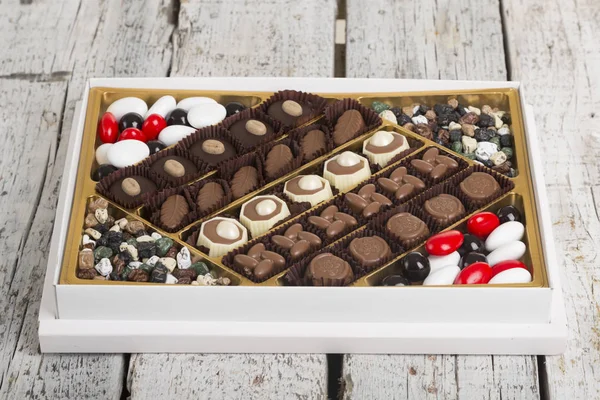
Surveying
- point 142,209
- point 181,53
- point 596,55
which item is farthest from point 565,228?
point 181,53

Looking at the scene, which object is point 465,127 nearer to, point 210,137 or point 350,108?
point 350,108

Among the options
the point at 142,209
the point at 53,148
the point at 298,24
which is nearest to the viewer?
the point at 142,209

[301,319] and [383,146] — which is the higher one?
[383,146]

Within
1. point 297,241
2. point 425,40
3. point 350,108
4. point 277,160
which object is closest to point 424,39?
point 425,40

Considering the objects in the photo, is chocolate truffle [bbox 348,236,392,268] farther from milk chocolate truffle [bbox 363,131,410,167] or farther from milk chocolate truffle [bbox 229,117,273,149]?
milk chocolate truffle [bbox 229,117,273,149]

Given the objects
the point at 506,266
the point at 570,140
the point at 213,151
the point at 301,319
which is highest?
the point at 570,140

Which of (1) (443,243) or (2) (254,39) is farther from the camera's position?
(2) (254,39)

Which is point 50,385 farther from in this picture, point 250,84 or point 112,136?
point 250,84
